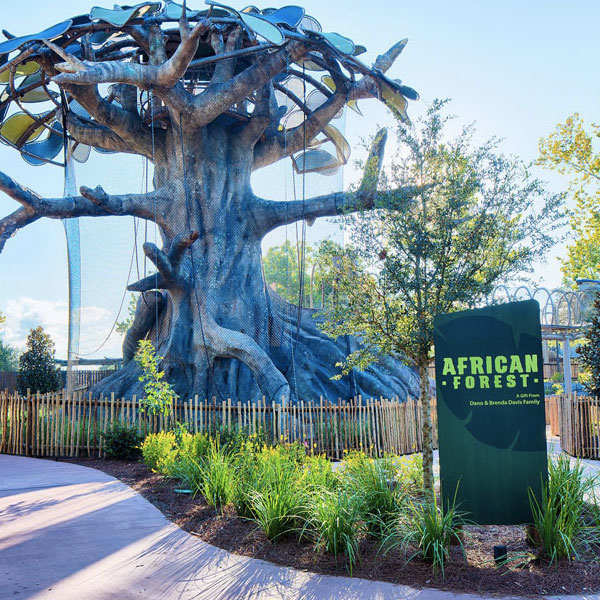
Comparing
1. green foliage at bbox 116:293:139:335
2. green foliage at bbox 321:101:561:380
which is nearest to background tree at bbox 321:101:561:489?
green foliage at bbox 321:101:561:380

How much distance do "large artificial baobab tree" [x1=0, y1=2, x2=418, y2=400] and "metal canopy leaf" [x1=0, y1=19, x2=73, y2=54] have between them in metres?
0.06

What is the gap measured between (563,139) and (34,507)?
25.5 metres

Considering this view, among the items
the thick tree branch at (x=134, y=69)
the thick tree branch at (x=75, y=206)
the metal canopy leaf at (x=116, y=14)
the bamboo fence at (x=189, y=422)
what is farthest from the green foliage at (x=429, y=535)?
the metal canopy leaf at (x=116, y=14)

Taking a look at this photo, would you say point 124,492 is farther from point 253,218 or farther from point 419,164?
point 253,218

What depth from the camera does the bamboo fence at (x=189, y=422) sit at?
42.7 feet

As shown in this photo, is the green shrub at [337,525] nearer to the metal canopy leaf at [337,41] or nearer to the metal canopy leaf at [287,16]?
the metal canopy leaf at [287,16]

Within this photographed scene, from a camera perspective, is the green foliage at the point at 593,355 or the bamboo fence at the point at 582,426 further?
the green foliage at the point at 593,355

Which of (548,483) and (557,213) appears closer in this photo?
(548,483)

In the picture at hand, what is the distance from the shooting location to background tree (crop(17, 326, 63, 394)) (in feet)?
82.4

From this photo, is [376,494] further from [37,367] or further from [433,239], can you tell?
[37,367]

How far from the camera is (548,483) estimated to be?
6012 mm

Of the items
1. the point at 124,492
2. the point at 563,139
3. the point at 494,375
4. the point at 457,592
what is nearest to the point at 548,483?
the point at 494,375

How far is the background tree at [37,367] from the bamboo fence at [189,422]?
1205 centimetres

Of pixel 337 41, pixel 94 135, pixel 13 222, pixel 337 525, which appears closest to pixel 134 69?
pixel 337 41
